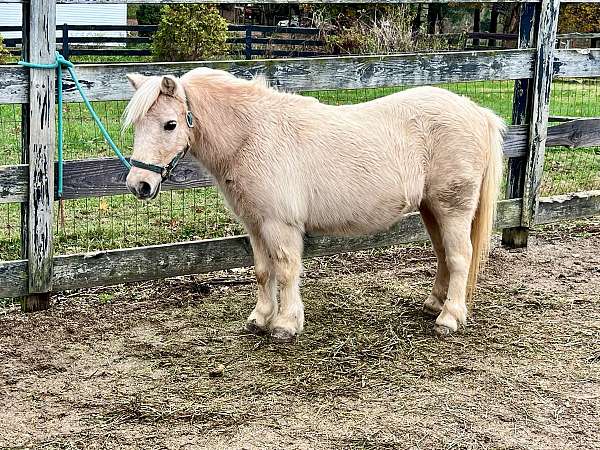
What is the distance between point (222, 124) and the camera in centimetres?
431

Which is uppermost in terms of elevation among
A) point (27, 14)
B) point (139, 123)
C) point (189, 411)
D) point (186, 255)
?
point (27, 14)

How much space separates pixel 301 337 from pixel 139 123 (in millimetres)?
1570

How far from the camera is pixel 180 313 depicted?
4.99 meters

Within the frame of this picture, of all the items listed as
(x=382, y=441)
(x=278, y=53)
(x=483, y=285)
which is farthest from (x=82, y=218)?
(x=278, y=53)

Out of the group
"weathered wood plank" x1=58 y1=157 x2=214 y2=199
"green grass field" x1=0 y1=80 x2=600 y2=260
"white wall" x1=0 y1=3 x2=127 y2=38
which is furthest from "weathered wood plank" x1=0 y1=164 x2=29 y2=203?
"white wall" x1=0 y1=3 x2=127 y2=38

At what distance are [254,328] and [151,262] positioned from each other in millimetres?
867

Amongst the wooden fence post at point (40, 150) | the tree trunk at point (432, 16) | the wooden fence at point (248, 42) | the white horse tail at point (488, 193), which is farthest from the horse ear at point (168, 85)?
the tree trunk at point (432, 16)

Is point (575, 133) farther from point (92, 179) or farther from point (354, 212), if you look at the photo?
point (92, 179)

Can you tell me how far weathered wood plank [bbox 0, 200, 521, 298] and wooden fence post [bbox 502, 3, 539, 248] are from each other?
1415 millimetres

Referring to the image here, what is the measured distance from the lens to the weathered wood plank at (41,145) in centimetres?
441

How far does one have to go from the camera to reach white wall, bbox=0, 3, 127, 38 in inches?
950

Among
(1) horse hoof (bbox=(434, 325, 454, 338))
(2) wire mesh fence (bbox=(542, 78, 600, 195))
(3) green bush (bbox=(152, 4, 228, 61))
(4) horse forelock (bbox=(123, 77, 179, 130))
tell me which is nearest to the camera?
(4) horse forelock (bbox=(123, 77, 179, 130))

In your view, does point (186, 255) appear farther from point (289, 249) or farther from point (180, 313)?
point (289, 249)

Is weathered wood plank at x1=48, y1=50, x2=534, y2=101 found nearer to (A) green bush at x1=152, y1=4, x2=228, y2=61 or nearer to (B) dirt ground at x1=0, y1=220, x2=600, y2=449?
(B) dirt ground at x1=0, y1=220, x2=600, y2=449
